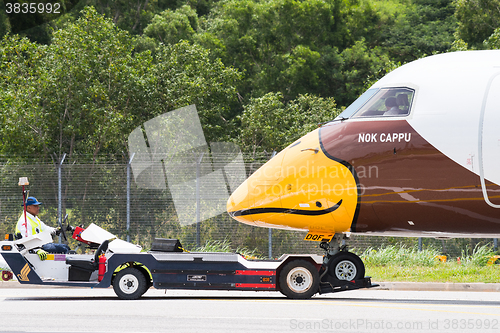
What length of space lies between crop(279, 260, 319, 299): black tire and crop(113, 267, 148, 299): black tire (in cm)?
247

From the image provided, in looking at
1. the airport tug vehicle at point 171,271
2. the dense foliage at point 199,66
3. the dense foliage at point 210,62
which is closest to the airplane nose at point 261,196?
the airport tug vehicle at point 171,271

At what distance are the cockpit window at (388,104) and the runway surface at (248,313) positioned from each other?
3.07 metres

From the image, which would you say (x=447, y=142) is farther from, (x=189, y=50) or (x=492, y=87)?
(x=189, y=50)

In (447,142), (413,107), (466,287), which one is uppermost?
(413,107)

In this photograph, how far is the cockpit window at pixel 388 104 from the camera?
9.66 metres

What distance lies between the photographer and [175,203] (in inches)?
685

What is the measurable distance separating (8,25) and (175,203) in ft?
65.5

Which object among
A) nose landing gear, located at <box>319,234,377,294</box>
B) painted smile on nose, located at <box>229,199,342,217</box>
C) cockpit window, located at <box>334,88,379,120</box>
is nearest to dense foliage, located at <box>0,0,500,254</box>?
nose landing gear, located at <box>319,234,377,294</box>

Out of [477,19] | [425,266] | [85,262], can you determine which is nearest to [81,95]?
[85,262]

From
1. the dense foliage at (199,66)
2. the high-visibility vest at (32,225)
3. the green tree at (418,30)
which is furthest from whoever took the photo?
the green tree at (418,30)

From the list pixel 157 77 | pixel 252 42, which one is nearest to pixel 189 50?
pixel 157 77

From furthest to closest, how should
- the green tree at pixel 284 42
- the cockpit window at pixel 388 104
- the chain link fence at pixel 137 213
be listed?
the green tree at pixel 284 42, the chain link fence at pixel 137 213, the cockpit window at pixel 388 104

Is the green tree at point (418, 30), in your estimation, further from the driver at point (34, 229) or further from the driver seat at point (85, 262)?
the driver seat at point (85, 262)

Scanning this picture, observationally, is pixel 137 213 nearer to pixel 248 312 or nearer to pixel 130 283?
pixel 130 283
